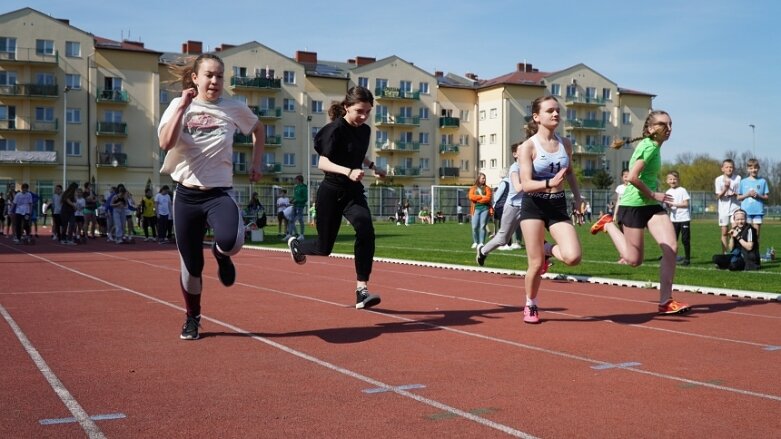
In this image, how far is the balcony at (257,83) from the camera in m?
75.4

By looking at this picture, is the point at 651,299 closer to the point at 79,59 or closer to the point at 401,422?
the point at 401,422

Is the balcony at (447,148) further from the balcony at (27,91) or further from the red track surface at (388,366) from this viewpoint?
the red track surface at (388,366)

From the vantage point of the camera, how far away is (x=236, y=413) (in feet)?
14.7

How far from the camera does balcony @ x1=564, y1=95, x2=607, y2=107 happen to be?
3573 inches

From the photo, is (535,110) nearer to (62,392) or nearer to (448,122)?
(62,392)

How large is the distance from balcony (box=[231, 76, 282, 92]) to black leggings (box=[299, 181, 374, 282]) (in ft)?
227

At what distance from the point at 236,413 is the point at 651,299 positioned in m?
6.97

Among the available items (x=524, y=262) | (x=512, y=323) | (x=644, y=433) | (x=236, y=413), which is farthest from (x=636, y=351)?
(x=524, y=262)

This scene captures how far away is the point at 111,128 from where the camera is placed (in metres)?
70.2

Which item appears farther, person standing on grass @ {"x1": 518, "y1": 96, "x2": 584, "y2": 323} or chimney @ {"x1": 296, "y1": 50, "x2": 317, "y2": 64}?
→ chimney @ {"x1": 296, "y1": 50, "x2": 317, "y2": 64}

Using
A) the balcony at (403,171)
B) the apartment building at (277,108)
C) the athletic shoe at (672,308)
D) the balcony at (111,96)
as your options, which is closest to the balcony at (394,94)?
the apartment building at (277,108)

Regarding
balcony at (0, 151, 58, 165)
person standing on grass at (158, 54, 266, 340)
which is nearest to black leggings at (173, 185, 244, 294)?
person standing on grass at (158, 54, 266, 340)

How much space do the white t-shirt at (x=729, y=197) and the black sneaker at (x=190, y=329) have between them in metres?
11.9

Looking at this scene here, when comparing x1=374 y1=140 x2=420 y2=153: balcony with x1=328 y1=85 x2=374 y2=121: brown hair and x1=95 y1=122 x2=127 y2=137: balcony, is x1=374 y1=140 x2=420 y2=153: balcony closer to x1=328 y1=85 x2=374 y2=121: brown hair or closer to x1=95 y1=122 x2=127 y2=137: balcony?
x1=95 y1=122 x2=127 y2=137: balcony
